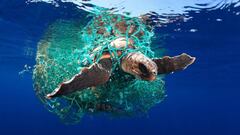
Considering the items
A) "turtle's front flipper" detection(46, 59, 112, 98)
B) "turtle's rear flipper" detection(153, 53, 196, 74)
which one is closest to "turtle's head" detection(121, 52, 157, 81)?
"turtle's front flipper" detection(46, 59, 112, 98)

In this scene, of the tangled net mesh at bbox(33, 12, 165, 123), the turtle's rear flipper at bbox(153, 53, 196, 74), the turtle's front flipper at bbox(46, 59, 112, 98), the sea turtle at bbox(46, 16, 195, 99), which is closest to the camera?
the turtle's front flipper at bbox(46, 59, 112, 98)

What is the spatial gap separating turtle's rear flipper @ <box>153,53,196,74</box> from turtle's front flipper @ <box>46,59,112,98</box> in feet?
2.75

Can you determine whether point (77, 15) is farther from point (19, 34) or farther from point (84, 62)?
point (19, 34)

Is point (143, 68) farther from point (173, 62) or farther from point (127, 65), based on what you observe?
point (173, 62)

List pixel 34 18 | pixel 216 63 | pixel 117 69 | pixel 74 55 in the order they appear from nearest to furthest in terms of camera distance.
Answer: pixel 117 69, pixel 74 55, pixel 34 18, pixel 216 63

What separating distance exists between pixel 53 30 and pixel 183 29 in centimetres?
657

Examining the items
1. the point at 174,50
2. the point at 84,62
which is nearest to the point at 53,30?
the point at 174,50

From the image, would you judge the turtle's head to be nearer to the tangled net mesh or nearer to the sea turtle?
the sea turtle

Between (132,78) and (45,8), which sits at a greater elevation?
(45,8)

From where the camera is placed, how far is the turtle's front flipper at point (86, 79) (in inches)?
160

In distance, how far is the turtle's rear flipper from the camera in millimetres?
5073

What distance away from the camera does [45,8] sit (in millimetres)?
13234

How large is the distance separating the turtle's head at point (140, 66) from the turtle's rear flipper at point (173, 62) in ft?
1.31

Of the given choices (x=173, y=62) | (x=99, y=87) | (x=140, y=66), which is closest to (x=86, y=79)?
(x=140, y=66)
